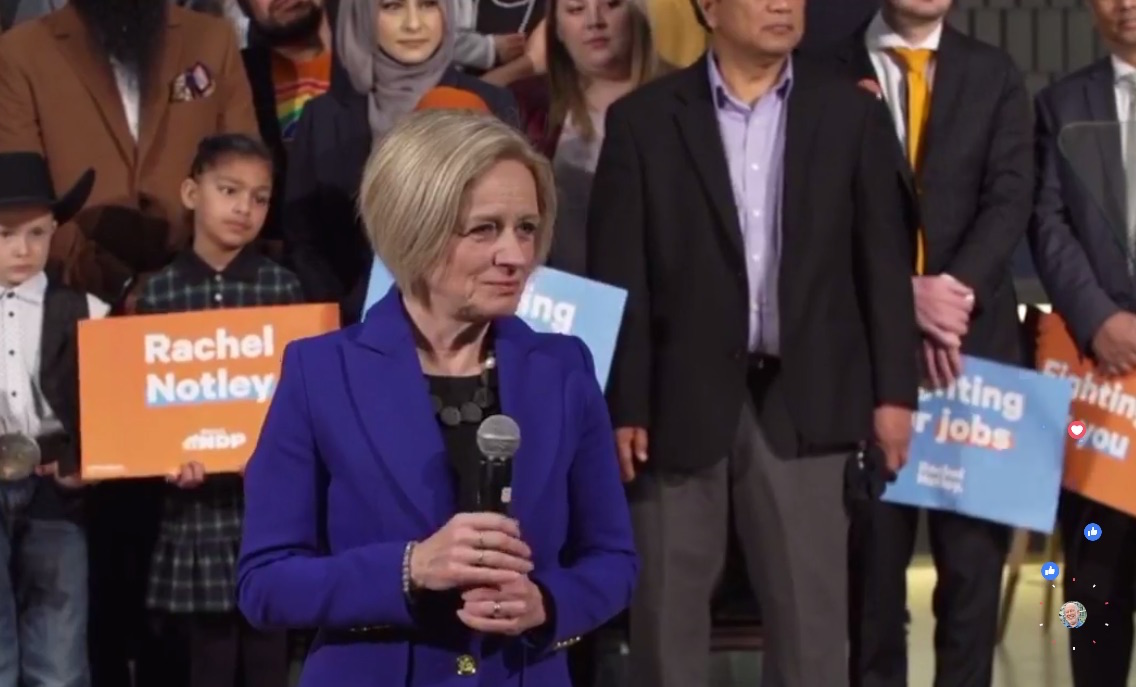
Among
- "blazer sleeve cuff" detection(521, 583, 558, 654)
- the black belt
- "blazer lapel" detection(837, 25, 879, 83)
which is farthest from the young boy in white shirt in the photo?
"blazer sleeve cuff" detection(521, 583, 558, 654)

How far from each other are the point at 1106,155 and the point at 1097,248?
0.21 meters

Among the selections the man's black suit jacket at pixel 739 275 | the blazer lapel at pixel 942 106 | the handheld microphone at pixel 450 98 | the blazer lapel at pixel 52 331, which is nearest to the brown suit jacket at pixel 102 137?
the blazer lapel at pixel 52 331

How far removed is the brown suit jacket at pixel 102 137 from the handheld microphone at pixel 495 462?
2573 mm

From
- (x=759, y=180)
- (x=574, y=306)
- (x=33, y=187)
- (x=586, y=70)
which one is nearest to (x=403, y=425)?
(x=574, y=306)

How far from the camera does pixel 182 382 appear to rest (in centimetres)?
421

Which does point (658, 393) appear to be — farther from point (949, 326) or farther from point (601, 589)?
point (601, 589)

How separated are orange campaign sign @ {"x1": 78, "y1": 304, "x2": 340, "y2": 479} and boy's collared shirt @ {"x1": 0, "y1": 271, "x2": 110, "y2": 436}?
0.44ft

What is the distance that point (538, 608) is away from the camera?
2197 millimetres

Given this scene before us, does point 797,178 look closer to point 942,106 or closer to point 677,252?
point 677,252

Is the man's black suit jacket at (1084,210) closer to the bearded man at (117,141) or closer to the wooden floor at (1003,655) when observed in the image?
the wooden floor at (1003,655)

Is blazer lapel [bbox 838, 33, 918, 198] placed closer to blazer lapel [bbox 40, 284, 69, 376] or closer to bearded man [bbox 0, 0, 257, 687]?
bearded man [bbox 0, 0, 257, 687]

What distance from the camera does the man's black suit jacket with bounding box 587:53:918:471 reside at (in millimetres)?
3934

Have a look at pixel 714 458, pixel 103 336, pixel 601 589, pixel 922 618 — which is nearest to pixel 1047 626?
pixel 922 618

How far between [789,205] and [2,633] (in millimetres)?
1871
